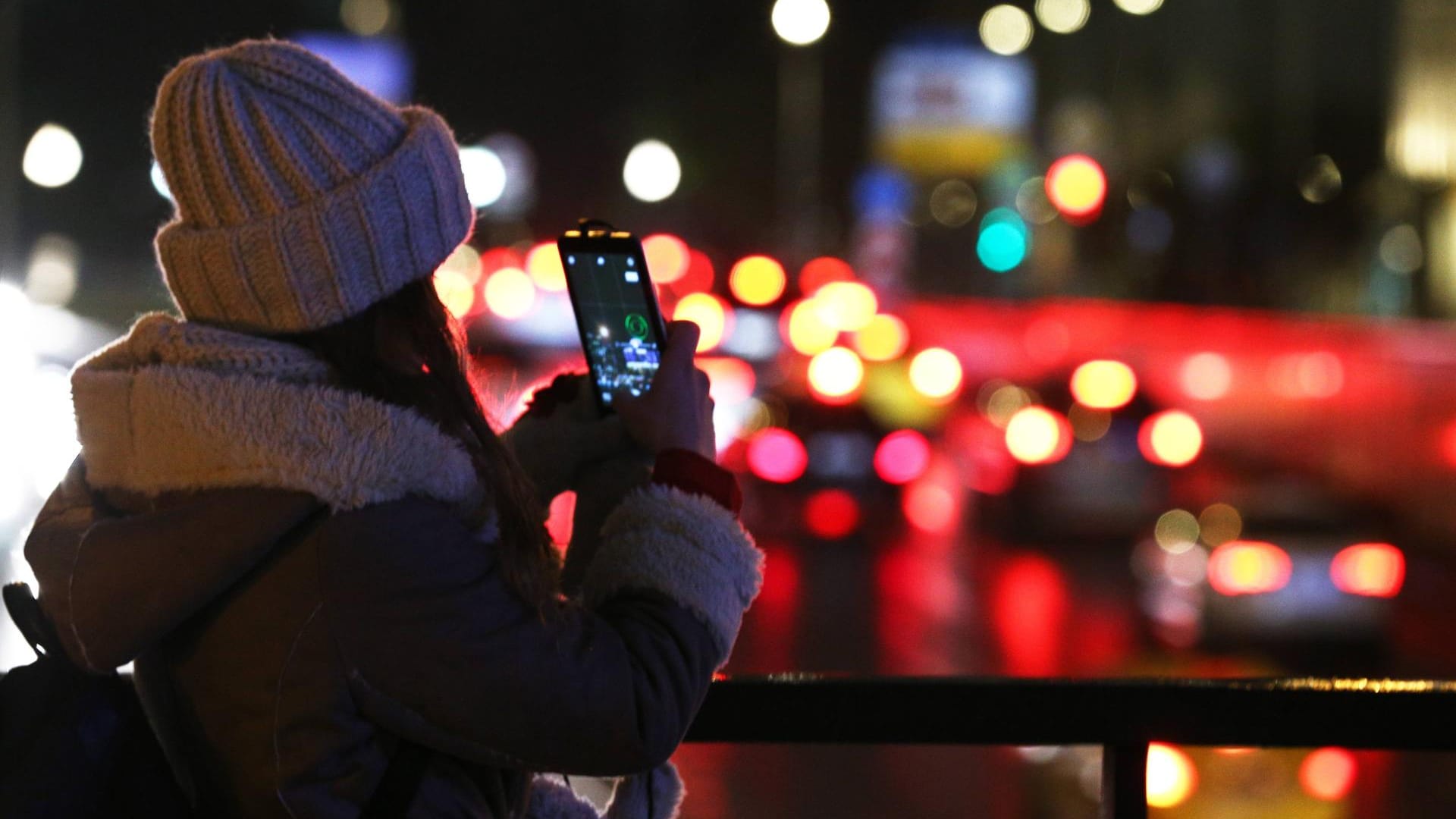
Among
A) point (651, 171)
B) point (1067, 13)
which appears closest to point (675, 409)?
point (651, 171)

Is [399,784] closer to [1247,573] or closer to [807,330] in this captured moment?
[1247,573]

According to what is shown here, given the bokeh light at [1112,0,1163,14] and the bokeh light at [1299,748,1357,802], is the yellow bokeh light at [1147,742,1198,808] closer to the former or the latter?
the bokeh light at [1299,748,1357,802]

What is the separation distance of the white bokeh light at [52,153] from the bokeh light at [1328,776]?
715 inches

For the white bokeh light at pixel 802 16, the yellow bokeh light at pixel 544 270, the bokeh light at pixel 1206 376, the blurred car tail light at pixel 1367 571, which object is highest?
the white bokeh light at pixel 802 16

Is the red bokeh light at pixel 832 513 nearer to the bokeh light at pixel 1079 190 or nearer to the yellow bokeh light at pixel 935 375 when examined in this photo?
the yellow bokeh light at pixel 935 375

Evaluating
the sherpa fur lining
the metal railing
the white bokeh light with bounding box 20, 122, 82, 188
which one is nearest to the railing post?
the metal railing

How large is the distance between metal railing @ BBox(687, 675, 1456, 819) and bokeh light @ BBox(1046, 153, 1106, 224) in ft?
95.5

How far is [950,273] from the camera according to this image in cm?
3400

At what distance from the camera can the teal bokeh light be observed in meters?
31.4

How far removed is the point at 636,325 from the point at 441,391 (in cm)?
47

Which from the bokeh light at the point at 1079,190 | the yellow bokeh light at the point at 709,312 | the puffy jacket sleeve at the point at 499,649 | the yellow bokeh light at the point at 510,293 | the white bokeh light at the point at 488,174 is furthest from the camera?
the white bokeh light at the point at 488,174

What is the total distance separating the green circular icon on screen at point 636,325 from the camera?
2242mm

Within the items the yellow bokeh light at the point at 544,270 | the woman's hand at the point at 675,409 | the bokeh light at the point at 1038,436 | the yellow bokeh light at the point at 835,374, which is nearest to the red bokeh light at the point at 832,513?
the yellow bokeh light at the point at 835,374

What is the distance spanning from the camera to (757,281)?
834 inches
